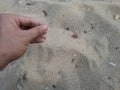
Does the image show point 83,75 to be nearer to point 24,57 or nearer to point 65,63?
point 65,63

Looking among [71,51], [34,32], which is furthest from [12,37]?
[71,51]

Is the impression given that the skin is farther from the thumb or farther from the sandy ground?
the sandy ground

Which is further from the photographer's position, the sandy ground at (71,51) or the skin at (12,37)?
the sandy ground at (71,51)

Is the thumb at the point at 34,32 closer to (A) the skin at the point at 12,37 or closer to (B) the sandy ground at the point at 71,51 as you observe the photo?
(A) the skin at the point at 12,37

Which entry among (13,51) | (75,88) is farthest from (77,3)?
(13,51)

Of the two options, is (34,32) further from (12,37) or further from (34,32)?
(12,37)

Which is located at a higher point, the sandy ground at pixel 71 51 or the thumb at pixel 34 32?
the thumb at pixel 34 32

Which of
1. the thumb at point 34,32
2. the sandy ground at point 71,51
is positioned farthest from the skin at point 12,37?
the sandy ground at point 71,51
